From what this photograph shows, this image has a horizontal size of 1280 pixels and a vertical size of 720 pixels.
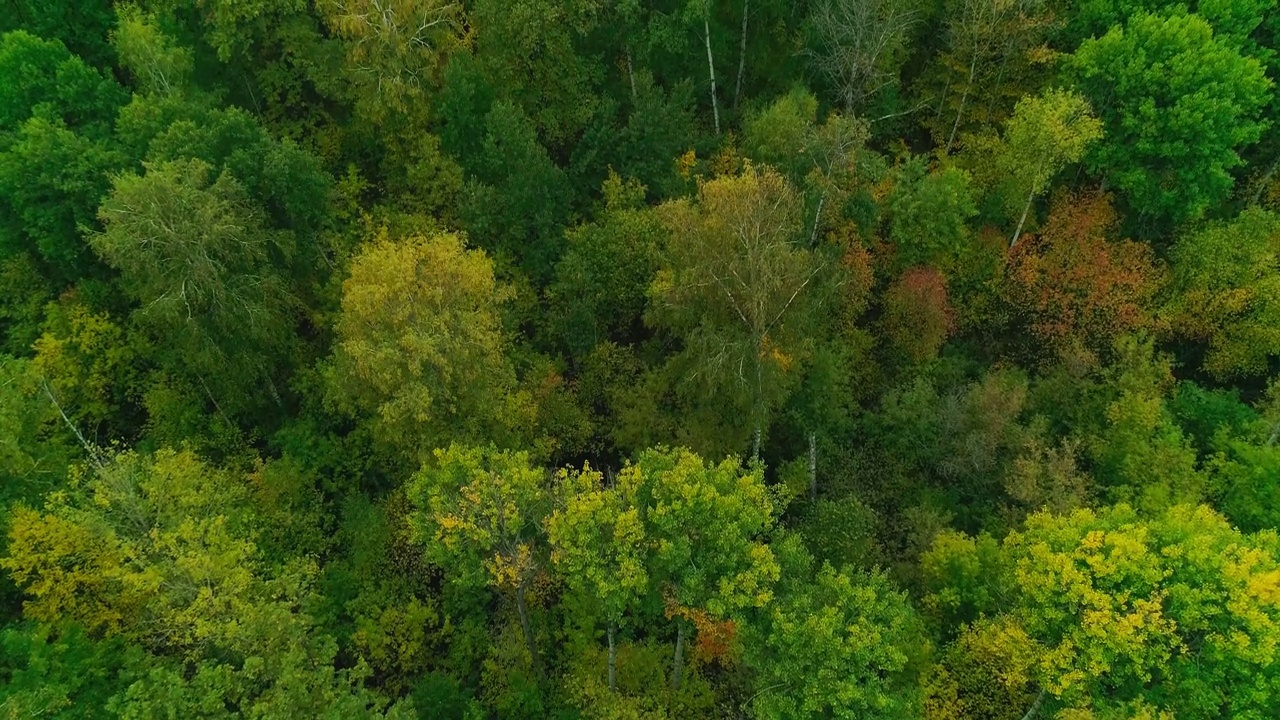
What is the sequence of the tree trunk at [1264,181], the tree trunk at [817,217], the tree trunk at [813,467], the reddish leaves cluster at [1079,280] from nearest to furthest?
1. the tree trunk at [817,217]
2. the tree trunk at [813,467]
3. the reddish leaves cluster at [1079,280]
4. the tree trunk at [1264,181]

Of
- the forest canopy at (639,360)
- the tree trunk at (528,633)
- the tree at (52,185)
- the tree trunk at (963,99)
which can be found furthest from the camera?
the tree trunk at (963,99)

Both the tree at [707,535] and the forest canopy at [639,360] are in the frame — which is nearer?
the tree at [707,535]

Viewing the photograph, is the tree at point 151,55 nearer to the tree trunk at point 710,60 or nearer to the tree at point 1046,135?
the tree trunk at point 710,60

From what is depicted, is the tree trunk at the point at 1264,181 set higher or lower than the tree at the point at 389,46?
lower

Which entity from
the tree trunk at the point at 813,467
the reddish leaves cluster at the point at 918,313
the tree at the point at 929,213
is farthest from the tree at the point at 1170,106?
the tree trunk at the point at 813,467

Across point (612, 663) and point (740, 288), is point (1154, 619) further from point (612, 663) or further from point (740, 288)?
point (612, 663)

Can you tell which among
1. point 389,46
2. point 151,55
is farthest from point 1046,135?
point 151,55

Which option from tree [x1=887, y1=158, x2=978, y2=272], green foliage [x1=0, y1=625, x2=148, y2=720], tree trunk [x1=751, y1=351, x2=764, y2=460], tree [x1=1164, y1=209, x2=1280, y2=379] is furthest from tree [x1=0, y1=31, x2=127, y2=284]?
tree [x1=1164, y1=209, x2=1280, y2=379]
